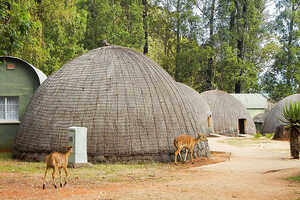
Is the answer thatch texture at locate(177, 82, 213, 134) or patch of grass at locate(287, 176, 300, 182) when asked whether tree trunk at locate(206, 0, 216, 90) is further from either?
patch of grass at locate(287, 176, 300, 182)

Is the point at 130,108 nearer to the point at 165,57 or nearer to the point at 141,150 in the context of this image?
the point at 141,150

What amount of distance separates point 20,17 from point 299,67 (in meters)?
40.8

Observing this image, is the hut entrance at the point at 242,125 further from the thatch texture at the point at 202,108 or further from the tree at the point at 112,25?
the tree at the point at 112,25

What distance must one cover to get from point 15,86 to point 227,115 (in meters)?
21.6

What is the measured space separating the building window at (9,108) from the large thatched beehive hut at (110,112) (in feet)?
7.99

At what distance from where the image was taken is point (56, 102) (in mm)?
14039

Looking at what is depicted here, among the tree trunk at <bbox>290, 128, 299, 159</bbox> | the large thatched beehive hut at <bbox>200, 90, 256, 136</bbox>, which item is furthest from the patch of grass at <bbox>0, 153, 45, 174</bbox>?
the large thatched beehive hut at <bbox>200, 90, 256, 136</bbox>

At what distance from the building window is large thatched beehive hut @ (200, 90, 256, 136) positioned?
20.5 m

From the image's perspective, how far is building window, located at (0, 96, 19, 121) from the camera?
1683 cm

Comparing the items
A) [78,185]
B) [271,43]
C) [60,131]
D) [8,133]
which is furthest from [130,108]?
[271,43]

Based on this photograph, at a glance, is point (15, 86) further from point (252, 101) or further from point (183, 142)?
point (252, 101)

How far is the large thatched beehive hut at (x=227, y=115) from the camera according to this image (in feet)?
109

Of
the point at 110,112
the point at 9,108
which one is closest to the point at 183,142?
the point at 110,112

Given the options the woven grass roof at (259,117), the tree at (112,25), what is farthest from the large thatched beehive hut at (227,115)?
the tree at (112,25)
